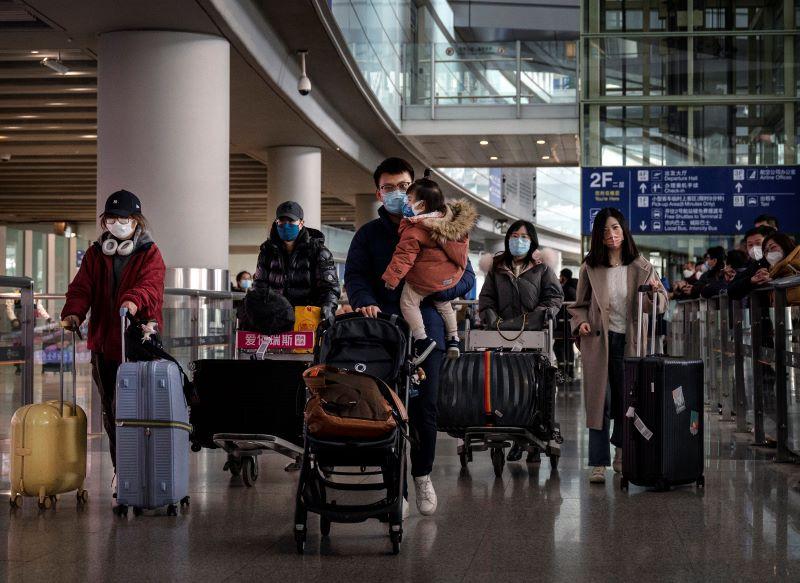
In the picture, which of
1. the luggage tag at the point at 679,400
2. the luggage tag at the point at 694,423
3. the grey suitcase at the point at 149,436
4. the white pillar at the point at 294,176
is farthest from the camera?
the white pillar at the point at 294,176

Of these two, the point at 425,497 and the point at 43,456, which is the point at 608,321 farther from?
the point at 43,456

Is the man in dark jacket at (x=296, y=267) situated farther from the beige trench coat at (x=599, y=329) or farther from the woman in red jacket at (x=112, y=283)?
the beige trench coat at (x=599, y=329)

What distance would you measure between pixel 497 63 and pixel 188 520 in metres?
18.3

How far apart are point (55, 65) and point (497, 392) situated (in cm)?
928

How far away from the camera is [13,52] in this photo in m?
14.1

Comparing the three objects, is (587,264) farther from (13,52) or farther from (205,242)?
(13,52)

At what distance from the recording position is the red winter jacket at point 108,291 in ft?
20.8

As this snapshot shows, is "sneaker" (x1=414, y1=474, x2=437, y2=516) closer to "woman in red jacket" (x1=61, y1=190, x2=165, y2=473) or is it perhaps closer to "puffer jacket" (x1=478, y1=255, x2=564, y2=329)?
"woman in red jacket" (x1=61, y1=190, x2=165, y2=473)

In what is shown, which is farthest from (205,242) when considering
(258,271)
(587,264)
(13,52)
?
(587,264)

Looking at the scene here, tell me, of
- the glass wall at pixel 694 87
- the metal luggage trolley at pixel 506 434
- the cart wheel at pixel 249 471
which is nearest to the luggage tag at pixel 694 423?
the metal luggage trolley at pixel 506 434

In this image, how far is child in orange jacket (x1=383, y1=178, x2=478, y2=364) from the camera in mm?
5566

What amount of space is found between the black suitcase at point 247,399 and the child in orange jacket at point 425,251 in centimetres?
132

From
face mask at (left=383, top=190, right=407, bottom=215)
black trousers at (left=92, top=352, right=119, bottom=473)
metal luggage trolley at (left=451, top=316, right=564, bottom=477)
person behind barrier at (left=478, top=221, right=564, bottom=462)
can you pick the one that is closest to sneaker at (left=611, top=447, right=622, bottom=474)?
metal luggage trolley at (left=451, top=316, right=564, bottom=477)

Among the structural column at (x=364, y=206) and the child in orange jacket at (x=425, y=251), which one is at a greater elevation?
the structural column at (x=364, y=206)
